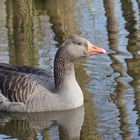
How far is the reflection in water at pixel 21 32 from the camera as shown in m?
14.9

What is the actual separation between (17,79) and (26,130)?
1293 mm

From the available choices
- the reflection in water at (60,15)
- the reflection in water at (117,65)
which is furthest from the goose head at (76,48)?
the reflection in water at (60,15)

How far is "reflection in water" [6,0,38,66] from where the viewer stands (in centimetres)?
1492

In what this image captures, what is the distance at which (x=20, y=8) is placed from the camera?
20.1m

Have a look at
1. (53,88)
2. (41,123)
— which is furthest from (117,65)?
(41,123)

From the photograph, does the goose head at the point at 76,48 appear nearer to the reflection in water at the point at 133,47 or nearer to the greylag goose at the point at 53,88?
the greylag goose at the point at 53,88

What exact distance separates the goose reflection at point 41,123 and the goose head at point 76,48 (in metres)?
0.95

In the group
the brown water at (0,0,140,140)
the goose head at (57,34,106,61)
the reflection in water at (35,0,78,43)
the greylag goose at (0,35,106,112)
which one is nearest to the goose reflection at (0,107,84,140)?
the brown water at (0,0,140,140)

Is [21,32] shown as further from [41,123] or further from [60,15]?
[41,123]

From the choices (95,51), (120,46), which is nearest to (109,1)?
(120,46)

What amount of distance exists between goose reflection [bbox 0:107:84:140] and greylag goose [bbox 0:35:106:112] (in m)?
0.13

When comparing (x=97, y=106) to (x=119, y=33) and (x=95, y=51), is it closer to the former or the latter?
(x=95, y=51)

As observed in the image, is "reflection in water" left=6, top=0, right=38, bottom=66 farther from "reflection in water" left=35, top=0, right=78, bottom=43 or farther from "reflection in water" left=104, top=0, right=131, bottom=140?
"reflection in water" left=104, top=0, right=131, bottom=140

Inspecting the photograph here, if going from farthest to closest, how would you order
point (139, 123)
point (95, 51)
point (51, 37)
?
point (51, 37), point (95, 51), point (139, 123)
